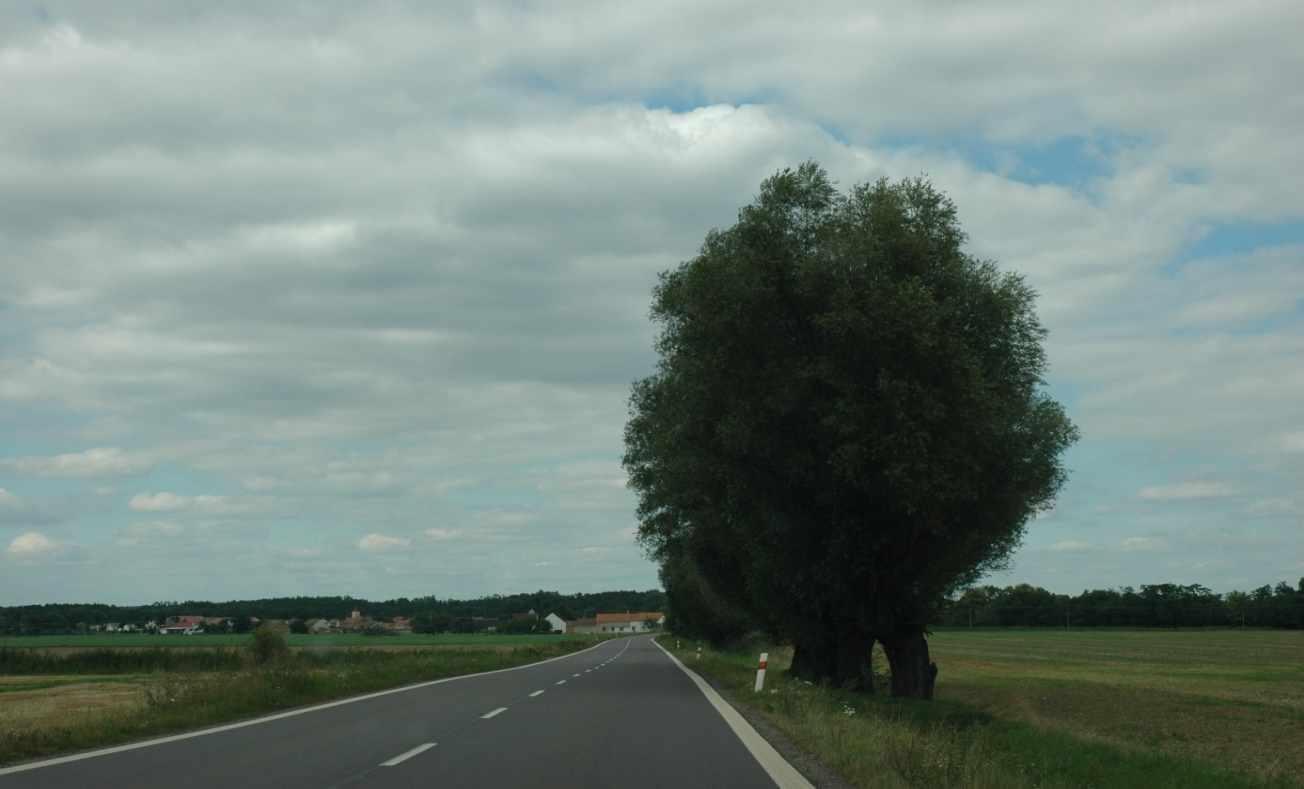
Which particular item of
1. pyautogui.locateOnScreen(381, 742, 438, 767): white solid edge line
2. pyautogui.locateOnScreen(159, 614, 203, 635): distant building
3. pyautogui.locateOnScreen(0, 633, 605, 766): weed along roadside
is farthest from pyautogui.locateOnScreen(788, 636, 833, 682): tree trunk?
pyautogui.locateOnScreen(159, 614, 203, 635): distant building

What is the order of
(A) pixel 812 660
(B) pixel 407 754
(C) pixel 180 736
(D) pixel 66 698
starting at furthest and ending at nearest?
(D) pixel 66 698 < (A) pixel 812 660 < (C) pixel 180 736 < (B) pixel 407 754

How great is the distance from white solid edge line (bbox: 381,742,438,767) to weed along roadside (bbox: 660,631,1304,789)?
4.24 metres

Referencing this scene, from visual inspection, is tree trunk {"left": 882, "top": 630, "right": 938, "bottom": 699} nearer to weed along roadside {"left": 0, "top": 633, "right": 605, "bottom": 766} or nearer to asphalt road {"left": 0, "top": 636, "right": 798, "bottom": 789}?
asphalt road {"left": 0, "top": 636, "right": 798, "bottom": 789}

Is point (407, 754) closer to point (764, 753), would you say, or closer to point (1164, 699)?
point (764, 753)

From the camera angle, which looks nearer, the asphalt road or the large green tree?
the asphalt road

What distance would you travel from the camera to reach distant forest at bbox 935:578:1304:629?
119000 millimetres

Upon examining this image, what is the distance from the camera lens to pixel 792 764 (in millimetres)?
12289

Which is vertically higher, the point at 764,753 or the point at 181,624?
the point at 181,624

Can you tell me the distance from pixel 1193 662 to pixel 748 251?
134 ft

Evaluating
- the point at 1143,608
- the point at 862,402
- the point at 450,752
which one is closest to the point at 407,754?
the point at 450,752

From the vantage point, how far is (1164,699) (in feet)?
104

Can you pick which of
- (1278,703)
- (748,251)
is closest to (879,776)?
(748,251)

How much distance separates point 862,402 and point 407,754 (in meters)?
13.2

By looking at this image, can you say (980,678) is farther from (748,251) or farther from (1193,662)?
(748,251)
